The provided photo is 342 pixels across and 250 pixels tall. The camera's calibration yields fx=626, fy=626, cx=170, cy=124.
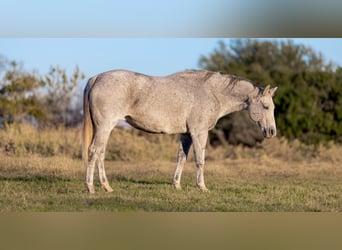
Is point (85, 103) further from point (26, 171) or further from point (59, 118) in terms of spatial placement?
point (59, 118)

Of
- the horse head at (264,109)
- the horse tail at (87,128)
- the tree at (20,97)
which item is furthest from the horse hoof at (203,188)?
the tree at (20,97)

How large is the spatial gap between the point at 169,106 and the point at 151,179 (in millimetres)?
2659

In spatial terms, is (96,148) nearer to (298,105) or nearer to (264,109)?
(264,109)

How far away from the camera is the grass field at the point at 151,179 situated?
33.2ft

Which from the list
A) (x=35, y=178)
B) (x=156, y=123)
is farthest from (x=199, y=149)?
(x=35, y=178)

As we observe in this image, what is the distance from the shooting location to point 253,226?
326 inches

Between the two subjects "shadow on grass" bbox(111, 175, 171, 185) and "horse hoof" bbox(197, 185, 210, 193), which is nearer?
"horse hoof" bbox(197, 185, 210, 193)

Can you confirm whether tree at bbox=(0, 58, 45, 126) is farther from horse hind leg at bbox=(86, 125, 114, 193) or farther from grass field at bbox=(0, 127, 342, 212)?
horse hind leg at bbox=(86, 125, 114, 193)

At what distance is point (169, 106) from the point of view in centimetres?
1177

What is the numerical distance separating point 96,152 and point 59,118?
14.0 metres

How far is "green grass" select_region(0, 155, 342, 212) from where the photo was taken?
9.98 m

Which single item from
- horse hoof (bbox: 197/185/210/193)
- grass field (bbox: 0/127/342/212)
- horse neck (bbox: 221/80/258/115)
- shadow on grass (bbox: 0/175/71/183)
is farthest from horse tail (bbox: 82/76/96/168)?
horse neck (bbox: 221/80/258/115)

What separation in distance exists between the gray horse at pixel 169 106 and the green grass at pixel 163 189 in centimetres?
71

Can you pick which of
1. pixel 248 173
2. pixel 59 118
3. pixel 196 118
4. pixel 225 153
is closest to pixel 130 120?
pixel 196 118
